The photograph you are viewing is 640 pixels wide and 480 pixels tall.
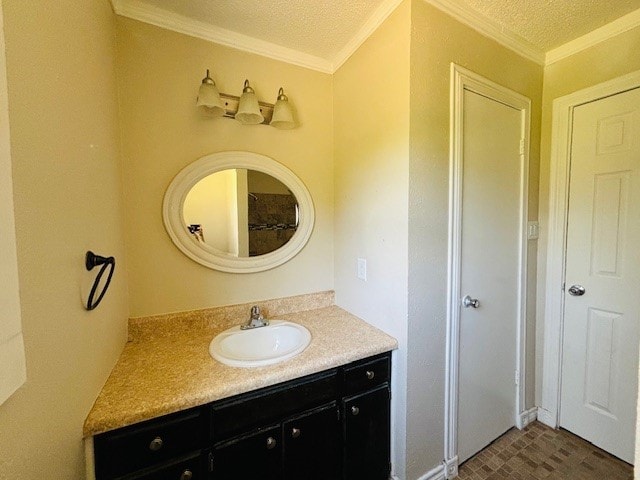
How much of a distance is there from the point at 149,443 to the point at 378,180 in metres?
1.39

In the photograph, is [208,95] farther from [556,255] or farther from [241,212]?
[556,255]

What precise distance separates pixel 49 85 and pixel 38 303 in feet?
1.65

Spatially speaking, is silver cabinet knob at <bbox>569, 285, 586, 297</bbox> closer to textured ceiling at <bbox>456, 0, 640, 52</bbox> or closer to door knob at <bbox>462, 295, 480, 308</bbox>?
door knob at <bbox>462, 295, 480, 308</bbox>

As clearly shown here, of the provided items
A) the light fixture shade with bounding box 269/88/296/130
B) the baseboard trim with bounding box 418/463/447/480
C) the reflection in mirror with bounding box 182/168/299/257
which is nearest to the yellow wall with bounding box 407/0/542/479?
the baseboard trim with bounding box 418/463/447/480

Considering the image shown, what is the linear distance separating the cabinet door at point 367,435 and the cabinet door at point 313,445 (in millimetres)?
55

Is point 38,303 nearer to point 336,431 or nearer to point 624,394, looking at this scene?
point 336,431

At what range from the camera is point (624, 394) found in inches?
56.0

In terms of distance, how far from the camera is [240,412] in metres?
0.98

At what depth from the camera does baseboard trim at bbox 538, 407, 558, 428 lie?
1.68 metres

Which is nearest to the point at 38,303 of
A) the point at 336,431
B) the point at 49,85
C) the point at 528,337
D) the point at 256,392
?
the point at 49,85

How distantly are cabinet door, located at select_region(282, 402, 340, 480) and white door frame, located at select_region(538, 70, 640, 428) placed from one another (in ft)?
4.91

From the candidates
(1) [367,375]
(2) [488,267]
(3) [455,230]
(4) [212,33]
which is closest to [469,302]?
(2) [488,267]

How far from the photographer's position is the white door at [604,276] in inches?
54.4

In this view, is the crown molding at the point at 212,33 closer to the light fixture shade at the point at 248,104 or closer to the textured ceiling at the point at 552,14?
the light fixture shade at the point at 248,104
